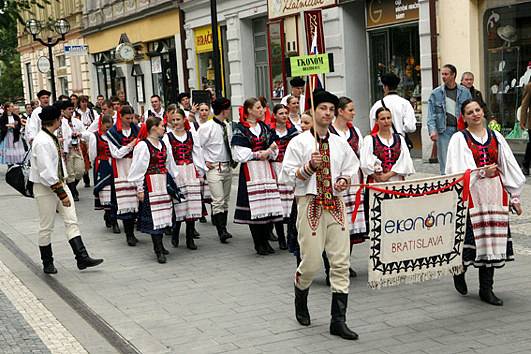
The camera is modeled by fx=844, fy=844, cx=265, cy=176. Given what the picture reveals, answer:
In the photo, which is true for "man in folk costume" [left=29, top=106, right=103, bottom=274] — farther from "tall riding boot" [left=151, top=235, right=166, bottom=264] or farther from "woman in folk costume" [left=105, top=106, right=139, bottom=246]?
"woman in folk costume" [left=105, top=106, right=139, bottom=246]

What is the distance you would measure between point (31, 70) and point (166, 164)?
44.5 meters

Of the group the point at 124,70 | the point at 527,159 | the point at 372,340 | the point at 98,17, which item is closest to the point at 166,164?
the point at 372,340

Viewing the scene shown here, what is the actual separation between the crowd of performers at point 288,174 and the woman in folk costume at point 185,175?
13mm

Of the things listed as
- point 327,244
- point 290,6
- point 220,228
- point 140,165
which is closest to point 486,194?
point 327,244

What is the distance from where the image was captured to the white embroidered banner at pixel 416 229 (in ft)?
21.4

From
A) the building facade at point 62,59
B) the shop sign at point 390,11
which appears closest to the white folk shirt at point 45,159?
the shop sign at point 390,11

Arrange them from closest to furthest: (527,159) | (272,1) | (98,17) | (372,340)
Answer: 1. (372,340)
2. (527,159)
3. (272,1)
4. (98,17)

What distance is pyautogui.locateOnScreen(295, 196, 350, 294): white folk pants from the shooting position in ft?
20.8

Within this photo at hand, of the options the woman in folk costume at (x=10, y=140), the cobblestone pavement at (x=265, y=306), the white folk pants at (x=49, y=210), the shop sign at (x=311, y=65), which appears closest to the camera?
the cobblestone pavement at (x=265, y=306)

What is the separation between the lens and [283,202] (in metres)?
9.88

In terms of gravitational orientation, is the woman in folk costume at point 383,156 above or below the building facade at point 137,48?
below

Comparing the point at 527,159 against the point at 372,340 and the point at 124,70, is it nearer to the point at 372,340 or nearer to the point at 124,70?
the point at 372,340

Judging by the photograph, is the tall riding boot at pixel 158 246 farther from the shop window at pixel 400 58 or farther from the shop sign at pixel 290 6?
the shop sign at pixel 290 6

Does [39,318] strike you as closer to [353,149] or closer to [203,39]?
[353,149]
